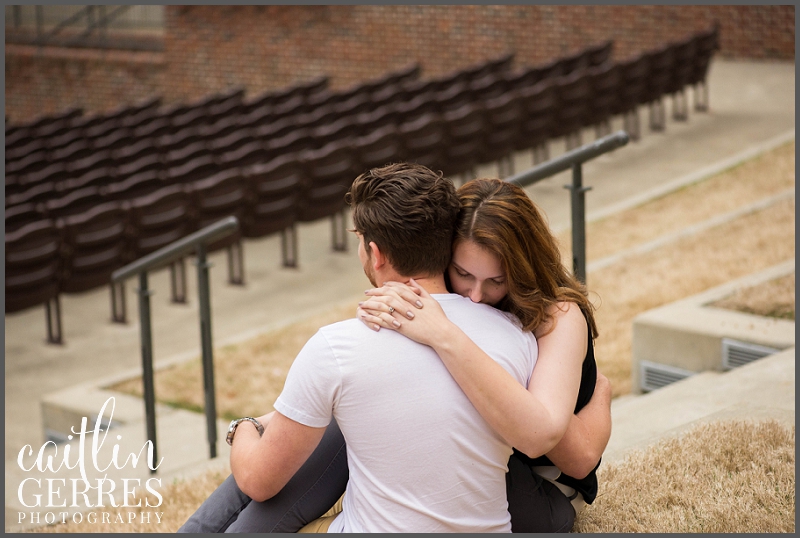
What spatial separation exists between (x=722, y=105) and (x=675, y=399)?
25.5 feet

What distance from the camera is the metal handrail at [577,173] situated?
2779 millimetres

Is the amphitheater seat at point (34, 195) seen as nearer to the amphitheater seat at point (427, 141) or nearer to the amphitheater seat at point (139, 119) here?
the amphitheater seat at point (427, 141)

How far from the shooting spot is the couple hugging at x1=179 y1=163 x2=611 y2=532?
4.96 ft

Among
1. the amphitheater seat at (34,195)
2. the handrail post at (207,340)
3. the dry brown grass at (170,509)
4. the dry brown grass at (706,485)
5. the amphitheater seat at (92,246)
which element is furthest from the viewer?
the amphitheater seat at (34,195)

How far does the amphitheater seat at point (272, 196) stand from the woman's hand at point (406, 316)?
5.19 m

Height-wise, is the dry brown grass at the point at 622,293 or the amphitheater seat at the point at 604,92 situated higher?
the amphitheater seat at the point at 604,92

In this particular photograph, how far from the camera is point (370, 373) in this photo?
150 cm

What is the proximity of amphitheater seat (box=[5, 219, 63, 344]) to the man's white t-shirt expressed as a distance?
4646 millimetres

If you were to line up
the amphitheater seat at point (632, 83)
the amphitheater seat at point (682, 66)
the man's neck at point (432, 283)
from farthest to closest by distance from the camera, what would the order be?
the amphitheater seat at point (682, 66) → the amphitheater seat at point (632, 83) → the man's neck at point (432, 283)

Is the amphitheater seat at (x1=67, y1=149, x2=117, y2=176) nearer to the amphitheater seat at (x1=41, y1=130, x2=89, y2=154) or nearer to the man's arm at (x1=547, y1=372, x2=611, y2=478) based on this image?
the amphitheater seat at (x1=41, y1=130, x2=89, y2=154)

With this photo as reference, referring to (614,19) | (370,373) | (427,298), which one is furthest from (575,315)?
(614,19)

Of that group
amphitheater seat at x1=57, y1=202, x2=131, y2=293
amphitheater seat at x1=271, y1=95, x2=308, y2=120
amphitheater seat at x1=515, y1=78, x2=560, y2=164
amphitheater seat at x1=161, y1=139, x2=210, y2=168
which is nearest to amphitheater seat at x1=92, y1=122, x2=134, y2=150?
amphitheater seat at x1=161, y1=139, x2=210, y2=168

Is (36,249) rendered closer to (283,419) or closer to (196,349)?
(196,349)

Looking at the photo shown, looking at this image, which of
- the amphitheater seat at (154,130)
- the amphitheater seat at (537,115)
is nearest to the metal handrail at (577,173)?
the amphitheater seat at (537,115)
